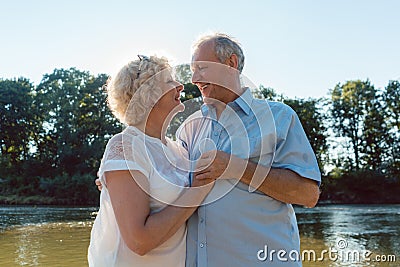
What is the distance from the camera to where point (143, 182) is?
7.61 feet

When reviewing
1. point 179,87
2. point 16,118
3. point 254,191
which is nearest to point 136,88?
point 179,87

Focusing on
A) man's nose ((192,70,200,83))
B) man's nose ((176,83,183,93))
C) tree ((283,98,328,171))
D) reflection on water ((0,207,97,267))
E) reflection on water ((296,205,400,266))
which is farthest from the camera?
tree ((283,98,328,171))

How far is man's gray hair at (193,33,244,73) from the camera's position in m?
2.67

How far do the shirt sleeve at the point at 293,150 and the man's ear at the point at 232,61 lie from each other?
1.22ft

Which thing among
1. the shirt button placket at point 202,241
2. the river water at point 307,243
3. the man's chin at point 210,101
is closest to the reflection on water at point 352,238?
the river water at point 307,243

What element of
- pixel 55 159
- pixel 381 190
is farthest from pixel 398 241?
pixel 55 159

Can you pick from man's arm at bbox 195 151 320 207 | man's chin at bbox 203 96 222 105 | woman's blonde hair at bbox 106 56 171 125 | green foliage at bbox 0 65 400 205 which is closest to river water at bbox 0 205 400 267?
man's chin at bbox 203 96 222 105

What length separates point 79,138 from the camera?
4216cm

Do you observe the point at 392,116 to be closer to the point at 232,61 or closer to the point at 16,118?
the point at 16,118

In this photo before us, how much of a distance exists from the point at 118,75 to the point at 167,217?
0.70 m

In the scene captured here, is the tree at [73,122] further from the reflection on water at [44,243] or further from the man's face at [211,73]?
the man's face at [211,73]

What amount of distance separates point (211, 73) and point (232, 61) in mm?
123

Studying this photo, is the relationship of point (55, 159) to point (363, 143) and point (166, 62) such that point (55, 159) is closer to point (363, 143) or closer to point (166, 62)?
point (363, 143)

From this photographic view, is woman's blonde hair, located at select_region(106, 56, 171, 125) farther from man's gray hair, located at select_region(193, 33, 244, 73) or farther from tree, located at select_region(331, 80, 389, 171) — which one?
tree, located at select_region(331, 80, 389, 171)
